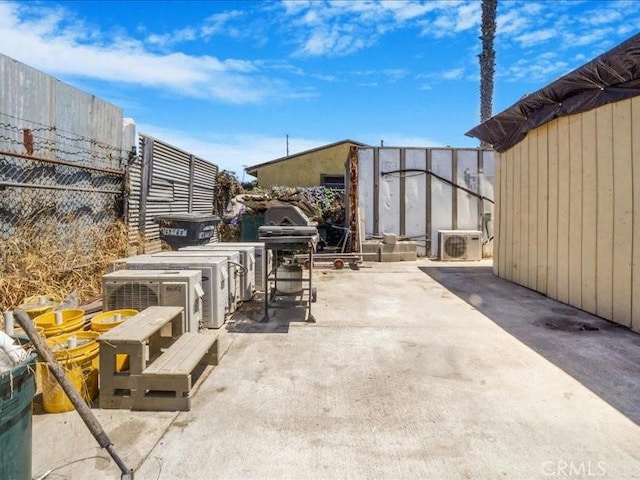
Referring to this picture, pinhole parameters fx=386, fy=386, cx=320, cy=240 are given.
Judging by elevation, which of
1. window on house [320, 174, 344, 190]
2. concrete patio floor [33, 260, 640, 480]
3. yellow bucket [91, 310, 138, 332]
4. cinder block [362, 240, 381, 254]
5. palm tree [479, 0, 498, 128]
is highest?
palm tree [479, 0, 498, 128]

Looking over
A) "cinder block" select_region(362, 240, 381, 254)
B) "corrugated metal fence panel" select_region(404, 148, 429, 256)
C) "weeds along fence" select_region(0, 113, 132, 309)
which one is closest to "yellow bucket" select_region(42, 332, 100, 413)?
"weeds along fence" select_region(0, 113, 132, 309)

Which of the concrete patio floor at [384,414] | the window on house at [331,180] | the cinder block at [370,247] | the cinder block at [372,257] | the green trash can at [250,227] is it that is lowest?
the concrete patio floor at [384,414]

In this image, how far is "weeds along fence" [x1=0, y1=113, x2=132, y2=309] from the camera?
453cm

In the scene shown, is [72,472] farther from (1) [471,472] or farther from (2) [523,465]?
(2) [523,465]

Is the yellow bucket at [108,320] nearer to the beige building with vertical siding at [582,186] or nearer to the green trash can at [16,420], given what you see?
the green trash can at [16,420]

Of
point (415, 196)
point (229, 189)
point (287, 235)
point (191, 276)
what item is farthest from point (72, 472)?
point (229, 189)

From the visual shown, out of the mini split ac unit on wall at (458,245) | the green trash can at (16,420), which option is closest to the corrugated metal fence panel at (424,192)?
the mini split ac unit on wall at (458,245)

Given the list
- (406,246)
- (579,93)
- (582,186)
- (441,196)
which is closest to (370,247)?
(406,246)

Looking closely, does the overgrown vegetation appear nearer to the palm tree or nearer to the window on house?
the window on house

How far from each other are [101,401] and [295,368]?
144cm

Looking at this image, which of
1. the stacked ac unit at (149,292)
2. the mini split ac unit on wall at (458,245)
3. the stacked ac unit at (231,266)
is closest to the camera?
the stacked ac unit at (149,292)

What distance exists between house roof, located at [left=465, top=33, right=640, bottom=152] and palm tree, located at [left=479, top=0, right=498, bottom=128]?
25.3 ft

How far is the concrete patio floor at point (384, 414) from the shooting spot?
6.61 feet

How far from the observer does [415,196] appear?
430 inches
